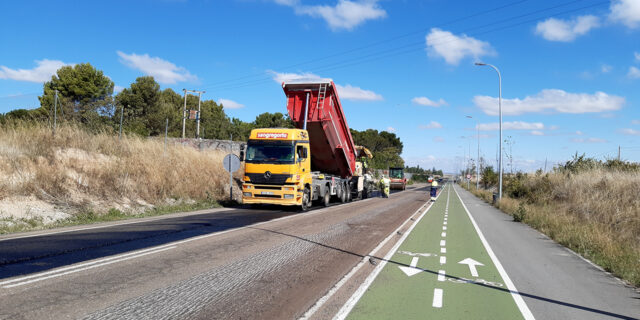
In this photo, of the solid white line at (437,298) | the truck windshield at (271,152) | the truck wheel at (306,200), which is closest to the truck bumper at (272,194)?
the truck wheel at (306,200)

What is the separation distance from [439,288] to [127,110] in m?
36.1

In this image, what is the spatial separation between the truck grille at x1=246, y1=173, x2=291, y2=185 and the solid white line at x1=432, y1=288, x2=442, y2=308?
453 inches

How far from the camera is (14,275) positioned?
237 inches

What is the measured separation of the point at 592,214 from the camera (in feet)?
55.7

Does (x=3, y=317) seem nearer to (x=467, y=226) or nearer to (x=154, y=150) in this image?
(x=467, y=226)

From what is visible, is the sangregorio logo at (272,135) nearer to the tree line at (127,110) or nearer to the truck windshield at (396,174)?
the tree line at (127,110)

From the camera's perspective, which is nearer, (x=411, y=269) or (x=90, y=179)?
(x=411, y=269)

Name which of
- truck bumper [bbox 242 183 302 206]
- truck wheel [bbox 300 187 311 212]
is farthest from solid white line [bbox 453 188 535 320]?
truck wheel [bbox 300 187 311 212]

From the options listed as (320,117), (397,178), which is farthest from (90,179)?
(397,178)

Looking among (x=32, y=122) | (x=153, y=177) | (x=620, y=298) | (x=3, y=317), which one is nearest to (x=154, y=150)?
(x=153, y=177)

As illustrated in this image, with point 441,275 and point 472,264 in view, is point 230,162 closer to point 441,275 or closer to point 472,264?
point 472,264

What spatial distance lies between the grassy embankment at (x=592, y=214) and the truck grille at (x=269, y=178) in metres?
9.42

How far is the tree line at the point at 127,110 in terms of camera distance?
20.9m

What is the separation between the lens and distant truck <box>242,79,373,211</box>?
17361 mm
